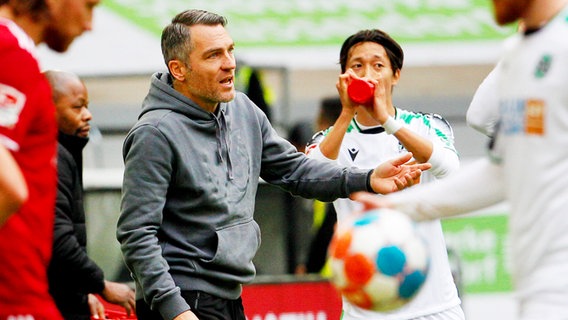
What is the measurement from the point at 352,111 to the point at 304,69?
8.18 meters

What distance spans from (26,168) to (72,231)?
242 cm

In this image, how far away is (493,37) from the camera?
15.0 metres

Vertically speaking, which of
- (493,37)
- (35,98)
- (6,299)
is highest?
(35,98)

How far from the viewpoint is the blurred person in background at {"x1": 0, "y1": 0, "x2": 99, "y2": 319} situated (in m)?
3.96

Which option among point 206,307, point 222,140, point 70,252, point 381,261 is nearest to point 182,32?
point 222,140

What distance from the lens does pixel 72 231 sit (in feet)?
21.3

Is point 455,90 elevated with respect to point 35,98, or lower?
lower

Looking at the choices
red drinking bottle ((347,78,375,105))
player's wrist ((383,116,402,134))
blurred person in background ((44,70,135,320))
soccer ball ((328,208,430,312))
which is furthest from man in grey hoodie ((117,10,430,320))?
soccer ball ((328,208,430,312))

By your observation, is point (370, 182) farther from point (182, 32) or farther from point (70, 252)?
point (70, 252)

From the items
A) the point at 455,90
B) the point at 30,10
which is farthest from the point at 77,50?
the point at 30,10

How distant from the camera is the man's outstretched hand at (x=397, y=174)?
6070 millimetres

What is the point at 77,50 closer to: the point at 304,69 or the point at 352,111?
the point at 304,69

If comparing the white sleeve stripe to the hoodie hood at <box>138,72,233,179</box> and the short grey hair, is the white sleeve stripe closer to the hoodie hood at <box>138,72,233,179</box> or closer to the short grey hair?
the hoodie hood at <box>138,72,233,179</box>

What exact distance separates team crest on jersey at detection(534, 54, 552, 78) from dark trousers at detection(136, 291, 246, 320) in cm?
239
